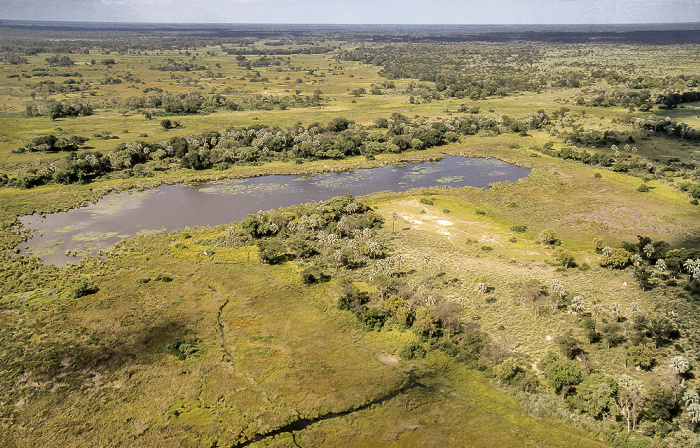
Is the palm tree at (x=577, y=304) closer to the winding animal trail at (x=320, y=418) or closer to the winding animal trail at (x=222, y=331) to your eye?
the winding animal trail at (x=320, y=418)

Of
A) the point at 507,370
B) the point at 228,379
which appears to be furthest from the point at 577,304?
the point at 228,379

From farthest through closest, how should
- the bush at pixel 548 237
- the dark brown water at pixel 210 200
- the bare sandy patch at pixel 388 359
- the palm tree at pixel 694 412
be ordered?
the dark brown water at pixel 210 200, the bush at pixel 548 237, the bare sandy patch at pixel 388 359, the palm tree at pixel 694 412

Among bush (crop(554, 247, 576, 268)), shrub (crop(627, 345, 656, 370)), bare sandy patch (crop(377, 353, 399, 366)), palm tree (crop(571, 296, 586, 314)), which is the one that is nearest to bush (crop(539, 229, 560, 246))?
bush (crop(554, 247, 576, 268))

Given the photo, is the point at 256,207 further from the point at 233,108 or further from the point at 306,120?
the point at 233,108

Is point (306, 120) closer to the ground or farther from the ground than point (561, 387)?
farther from the ground

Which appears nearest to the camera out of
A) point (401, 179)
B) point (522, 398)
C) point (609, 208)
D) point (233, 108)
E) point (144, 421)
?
point (144, 421)

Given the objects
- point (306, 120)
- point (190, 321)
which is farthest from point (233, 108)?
point (190, 321)

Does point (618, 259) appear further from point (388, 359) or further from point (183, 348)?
point (183, 348)

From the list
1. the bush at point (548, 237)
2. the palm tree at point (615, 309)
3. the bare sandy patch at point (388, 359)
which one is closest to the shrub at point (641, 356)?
the palm tree at point (615, 309)
